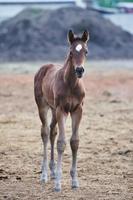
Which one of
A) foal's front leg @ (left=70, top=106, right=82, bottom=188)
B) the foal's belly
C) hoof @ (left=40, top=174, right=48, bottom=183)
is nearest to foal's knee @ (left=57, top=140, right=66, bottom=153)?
foal's front leg @ (left=70, top=106, right=82, bottom=188)

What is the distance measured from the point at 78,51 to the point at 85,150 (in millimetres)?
4098

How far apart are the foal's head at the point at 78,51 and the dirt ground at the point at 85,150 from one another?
177 cm

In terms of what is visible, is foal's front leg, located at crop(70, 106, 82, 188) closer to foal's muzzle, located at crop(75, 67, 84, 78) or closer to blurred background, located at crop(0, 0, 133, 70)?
foal's muzzle, located at crop(75, 67, 84, 78)

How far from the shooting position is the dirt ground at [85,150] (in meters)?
10.1

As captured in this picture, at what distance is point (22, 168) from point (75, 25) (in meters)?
38.7

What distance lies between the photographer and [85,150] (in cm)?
1357

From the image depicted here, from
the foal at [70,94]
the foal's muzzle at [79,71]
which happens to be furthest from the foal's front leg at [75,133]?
the foal's muzzle at [79,71]

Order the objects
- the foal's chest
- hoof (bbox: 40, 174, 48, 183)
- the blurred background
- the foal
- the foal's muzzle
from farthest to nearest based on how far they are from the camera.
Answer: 1. the blurred background
2. hoof (bbox: 40, 174, 48, 183)
3. the foal's chest
4. the foal
5. the foal's muzzle

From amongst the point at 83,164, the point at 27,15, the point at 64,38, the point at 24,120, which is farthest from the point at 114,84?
the point at 27,15

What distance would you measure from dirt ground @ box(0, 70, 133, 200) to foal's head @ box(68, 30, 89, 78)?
5.80ft

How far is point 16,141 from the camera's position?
14.7m

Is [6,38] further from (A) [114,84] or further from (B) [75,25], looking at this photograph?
(A) [114,84]

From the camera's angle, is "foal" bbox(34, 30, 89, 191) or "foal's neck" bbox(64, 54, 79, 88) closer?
"foal" bbox(34, 30, 89, 191)

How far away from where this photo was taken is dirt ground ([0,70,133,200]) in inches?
397
